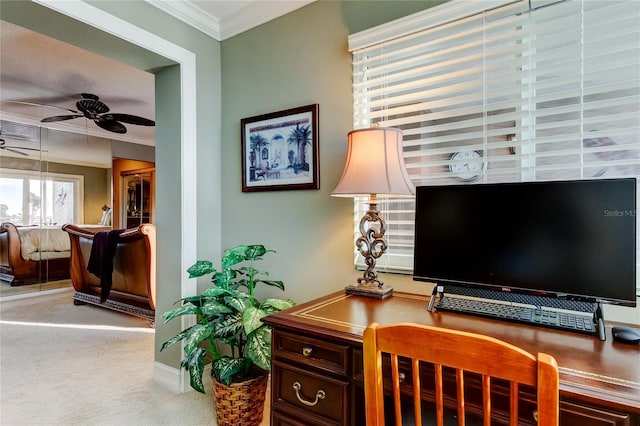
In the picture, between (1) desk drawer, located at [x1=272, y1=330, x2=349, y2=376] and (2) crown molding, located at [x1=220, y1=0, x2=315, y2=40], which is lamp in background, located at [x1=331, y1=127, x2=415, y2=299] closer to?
(1) desk drawer, located at [x1=272, y1=330, x2=349, y2=376]

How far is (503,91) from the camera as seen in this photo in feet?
4.96

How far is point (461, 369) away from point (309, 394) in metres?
0.69

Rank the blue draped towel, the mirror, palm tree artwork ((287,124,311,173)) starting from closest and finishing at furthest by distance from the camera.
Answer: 1. palm tree artwork ((287,124,311,173))
2. the blue draped towel
3. the mirror

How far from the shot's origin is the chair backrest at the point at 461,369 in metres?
0.64

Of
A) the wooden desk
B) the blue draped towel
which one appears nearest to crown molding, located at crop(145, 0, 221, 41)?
the wooden desk

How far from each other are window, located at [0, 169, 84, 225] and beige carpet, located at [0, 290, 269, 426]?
79.8 inches

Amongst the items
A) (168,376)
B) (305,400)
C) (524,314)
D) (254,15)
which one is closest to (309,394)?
(305,400)

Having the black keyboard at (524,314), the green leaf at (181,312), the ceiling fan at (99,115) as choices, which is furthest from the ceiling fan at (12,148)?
the black keyboard at (524,314)

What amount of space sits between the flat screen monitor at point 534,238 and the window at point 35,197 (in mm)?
5987

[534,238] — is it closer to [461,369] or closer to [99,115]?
[461,369]

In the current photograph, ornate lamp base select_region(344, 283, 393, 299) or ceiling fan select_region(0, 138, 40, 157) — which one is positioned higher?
ceiling fan select_region(0, 138, 40, 157)

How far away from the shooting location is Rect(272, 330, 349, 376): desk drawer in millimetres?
1142

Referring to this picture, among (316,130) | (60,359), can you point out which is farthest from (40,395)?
(316,130)

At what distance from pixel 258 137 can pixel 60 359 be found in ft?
7.67
